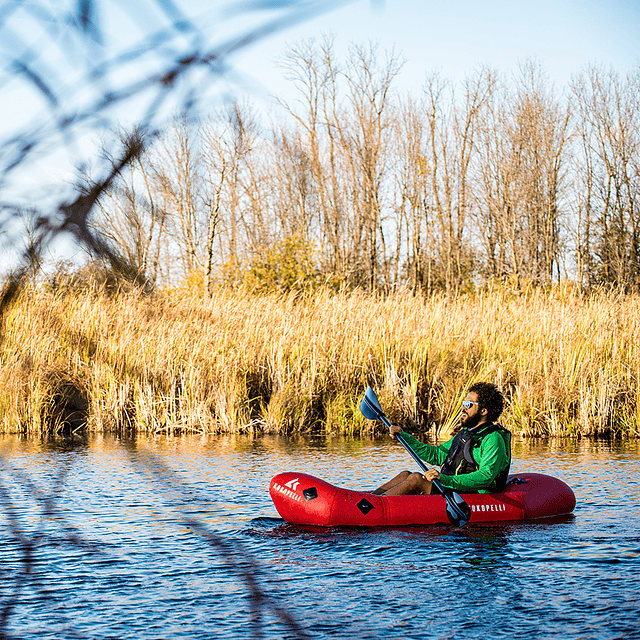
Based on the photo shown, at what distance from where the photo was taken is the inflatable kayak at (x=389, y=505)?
20.1 ft

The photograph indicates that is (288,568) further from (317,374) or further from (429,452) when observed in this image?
(317,374)

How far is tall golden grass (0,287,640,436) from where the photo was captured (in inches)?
431

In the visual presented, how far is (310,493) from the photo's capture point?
6.19 meters

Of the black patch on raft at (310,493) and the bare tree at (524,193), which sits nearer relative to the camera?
the black patch on raft at (310,493)

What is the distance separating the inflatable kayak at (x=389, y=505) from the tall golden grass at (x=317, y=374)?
14.8 feet

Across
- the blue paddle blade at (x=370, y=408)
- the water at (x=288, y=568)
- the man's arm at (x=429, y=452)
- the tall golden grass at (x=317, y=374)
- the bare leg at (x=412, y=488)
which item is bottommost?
the water at (x=288, y=568)

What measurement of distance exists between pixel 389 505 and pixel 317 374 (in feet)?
18.1

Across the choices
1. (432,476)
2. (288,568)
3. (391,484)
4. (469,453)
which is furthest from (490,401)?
(288,568)

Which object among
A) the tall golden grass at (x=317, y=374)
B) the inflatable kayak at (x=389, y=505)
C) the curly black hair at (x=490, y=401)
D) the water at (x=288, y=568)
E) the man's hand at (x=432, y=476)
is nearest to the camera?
the water at (x=288, y=568)

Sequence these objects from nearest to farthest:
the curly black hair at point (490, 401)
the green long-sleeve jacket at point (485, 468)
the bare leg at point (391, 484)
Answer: the green long-sleeve jacket at point (485, 468) → the bare leg at point (391, 484) → the curly black hair at point (490, 401)

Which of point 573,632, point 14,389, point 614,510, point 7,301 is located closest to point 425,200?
point 14,389

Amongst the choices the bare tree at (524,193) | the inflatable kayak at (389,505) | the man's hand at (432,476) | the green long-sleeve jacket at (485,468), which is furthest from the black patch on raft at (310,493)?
the bare tree at (524,193)

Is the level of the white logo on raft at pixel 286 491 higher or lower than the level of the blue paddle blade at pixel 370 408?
lower

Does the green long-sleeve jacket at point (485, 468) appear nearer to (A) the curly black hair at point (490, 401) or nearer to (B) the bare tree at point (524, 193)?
(A) the curly black hair at point (490, 401)
